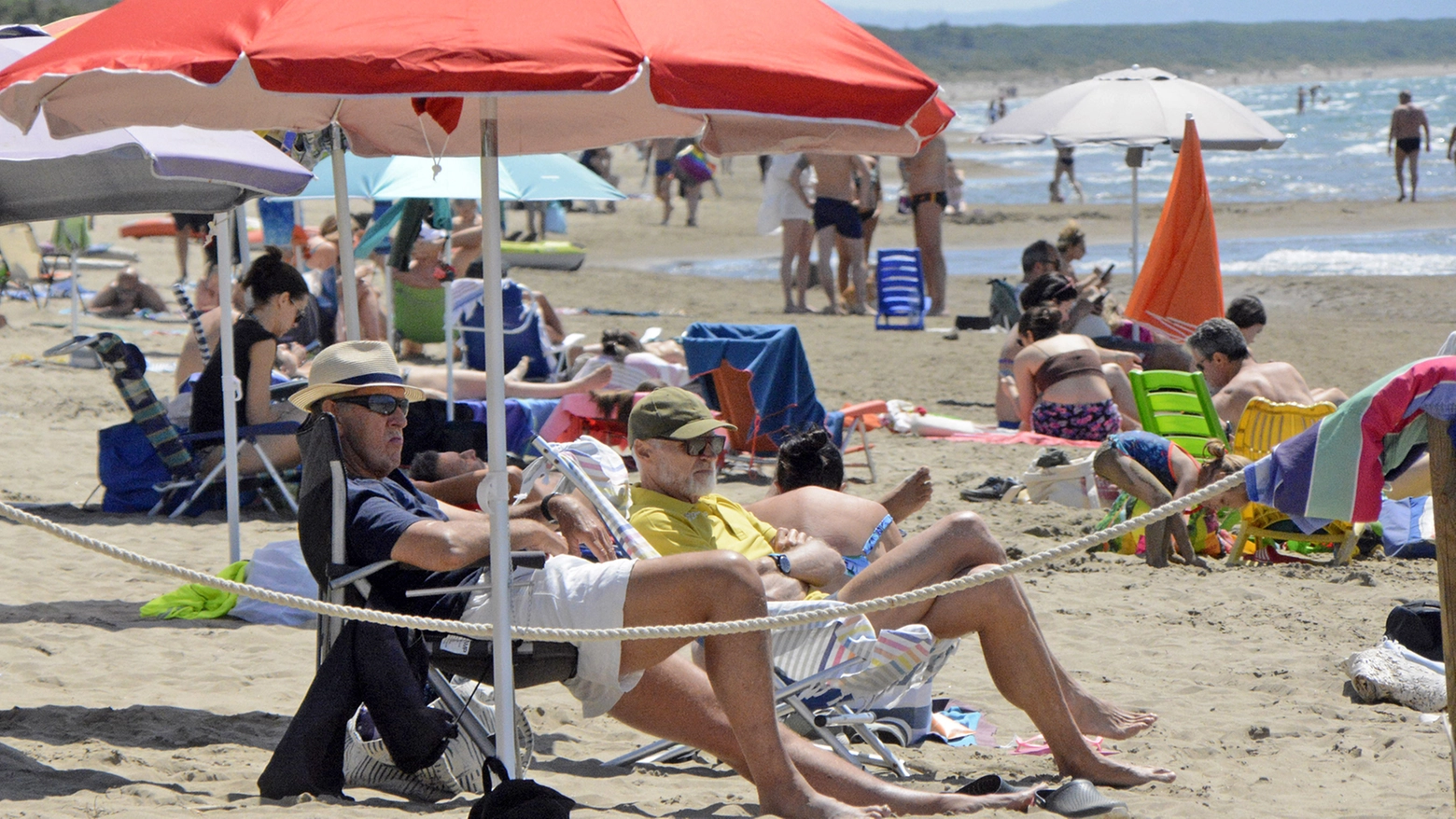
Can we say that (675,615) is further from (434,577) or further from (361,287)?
(361,287)

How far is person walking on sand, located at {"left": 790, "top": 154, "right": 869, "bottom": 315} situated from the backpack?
7.25 ft

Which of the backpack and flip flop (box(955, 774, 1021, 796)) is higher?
the backpack

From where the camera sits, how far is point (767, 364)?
26.2 feet

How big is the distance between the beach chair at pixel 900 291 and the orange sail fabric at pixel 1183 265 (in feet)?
15.1

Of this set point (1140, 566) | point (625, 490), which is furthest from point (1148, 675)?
point (625, 490)

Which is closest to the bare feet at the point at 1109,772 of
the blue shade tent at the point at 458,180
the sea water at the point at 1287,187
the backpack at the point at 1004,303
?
the sea water at the point at 1287,187

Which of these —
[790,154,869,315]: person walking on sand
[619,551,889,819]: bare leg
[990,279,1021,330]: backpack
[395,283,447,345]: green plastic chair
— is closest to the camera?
[619,551,889,819]: bare leg

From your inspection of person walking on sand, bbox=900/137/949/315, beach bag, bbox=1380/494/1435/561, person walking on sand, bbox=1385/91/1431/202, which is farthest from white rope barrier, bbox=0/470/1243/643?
person walking on sand, bbox=1385/91/1431/202

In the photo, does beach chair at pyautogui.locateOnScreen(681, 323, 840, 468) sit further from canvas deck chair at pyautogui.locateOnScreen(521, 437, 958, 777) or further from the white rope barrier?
the white rope barrier

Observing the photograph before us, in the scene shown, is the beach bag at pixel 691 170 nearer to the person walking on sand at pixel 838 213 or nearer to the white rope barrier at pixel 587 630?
the person walking on sand at pixel 838 213

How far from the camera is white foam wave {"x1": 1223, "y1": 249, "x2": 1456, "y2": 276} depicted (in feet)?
57.9

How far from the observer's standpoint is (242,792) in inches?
136

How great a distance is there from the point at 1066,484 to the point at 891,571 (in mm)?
3471

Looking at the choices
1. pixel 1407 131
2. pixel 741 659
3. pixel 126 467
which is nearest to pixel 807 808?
pixel 741 659
